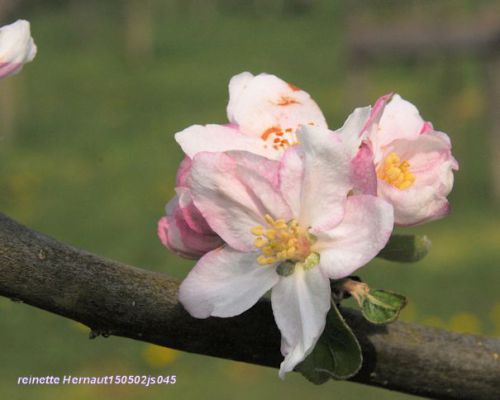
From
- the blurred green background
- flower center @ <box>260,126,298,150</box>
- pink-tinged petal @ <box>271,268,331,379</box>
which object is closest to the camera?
pink-tinged petal @ <box>271,268,331,379</box>

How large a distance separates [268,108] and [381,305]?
0.20 metres

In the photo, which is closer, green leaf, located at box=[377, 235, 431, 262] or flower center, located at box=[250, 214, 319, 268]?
flower center, located at box=[250, 214, 319, 268]

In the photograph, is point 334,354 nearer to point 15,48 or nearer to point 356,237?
point 356,237

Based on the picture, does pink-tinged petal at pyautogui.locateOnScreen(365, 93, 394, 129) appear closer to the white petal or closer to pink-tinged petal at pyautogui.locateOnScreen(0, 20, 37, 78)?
the white petal

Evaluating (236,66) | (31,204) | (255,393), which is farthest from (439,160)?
(236,66)

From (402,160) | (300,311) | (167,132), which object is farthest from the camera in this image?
(167,132)

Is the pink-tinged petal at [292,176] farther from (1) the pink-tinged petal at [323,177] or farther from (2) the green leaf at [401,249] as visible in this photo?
(2) the green leaf at [401,249]

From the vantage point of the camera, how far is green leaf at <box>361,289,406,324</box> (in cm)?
92

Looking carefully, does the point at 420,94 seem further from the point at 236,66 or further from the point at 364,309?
the point at 364,309

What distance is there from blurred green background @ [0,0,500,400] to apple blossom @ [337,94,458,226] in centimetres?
37

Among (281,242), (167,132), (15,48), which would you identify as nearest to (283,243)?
(281,242)

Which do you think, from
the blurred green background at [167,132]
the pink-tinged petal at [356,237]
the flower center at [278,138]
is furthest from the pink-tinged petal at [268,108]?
the blurred green background at [167,132]

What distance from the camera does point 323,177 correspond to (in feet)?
2.96

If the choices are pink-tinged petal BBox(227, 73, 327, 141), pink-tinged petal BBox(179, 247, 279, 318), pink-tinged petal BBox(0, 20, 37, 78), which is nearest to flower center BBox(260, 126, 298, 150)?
pink-tinged petal BBox(227, 73, 327, 141)
